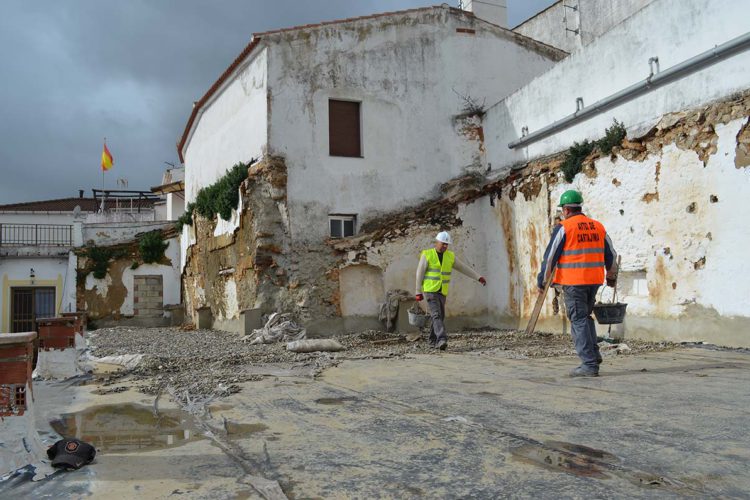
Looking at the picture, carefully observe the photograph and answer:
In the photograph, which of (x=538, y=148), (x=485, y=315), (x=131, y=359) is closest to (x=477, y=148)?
(x=538, y=148)

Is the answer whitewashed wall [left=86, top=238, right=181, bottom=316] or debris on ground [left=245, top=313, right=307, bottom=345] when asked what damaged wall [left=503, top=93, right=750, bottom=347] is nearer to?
debris on ground [left=245, top=313, right=307, bottom=345]

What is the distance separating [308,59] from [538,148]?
552 cm

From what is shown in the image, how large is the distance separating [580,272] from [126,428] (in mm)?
4513

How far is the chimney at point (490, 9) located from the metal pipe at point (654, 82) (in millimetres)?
7069

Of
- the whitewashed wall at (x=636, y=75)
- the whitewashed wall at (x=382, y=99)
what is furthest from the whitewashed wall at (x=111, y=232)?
the whitewashed wall at (x=636, y=75)

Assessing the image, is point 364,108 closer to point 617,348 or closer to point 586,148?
point 586,148

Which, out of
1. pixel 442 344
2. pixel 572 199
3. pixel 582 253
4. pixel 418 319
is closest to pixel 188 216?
pixel 418 319

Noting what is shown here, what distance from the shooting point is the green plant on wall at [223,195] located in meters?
14.4

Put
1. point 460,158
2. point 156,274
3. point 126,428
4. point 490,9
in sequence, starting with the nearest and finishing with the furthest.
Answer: point 126,428 → point 460,158 → point 490,9 → point 156,274

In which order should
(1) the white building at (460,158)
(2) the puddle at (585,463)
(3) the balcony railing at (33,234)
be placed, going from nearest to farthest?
(2) the puddle at (585,463) → (1) the white building at (460,158) → (3) the balcony railing at (33,234)

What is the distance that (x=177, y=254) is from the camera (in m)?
23.7

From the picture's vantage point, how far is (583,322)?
618 cm

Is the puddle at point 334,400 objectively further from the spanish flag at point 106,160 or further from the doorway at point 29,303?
the spanish flag at point 106,160

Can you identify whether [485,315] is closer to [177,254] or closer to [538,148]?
[538,148]
